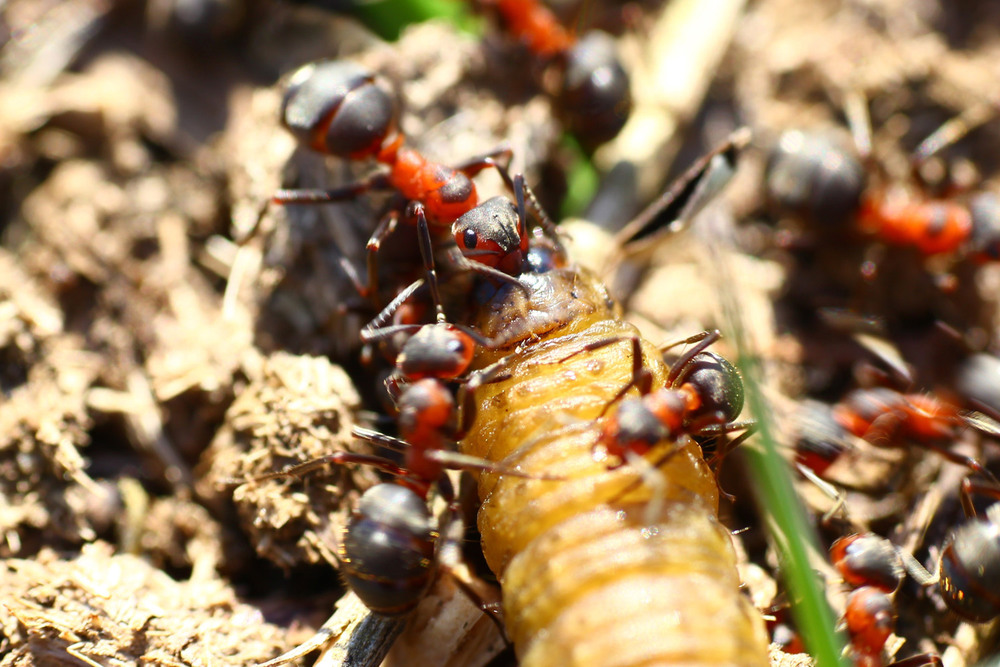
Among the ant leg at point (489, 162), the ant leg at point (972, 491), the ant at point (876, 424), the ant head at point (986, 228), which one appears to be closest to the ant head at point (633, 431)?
the ant at point (876, 424)

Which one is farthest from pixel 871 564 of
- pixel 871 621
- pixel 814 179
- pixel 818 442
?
pixel 814 179

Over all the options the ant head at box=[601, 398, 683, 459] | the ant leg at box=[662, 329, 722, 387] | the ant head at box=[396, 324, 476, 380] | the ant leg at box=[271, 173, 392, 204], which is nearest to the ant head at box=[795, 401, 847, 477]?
the ant leg at box=[662, 329, 722, 387]

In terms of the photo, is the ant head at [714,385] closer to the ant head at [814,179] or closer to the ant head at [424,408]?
the ant head at [424,408]

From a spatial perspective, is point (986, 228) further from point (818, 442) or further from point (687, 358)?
point (687, 358)

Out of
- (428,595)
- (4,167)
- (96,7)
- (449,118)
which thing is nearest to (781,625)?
(428,595)

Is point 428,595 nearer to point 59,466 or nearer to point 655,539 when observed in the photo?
point 655,539

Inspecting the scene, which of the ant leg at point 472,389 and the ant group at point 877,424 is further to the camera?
the ant group at point 877,424
